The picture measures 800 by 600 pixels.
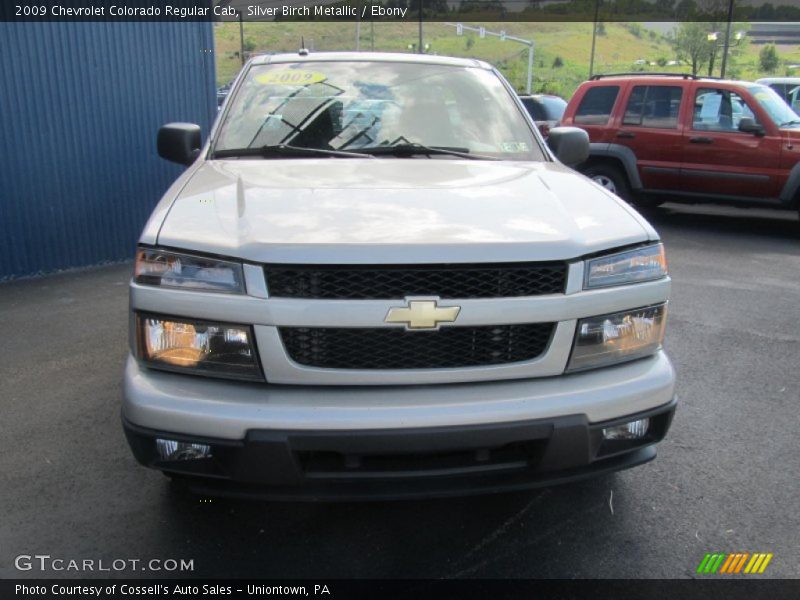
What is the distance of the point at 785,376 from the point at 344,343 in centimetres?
326

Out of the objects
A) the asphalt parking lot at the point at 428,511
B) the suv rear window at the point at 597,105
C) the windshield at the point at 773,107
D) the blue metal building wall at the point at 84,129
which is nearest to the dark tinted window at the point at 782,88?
the windshield at the point at 773,107

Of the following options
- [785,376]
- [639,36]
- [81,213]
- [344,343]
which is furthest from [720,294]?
[639,36]

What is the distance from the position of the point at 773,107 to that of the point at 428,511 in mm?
7841

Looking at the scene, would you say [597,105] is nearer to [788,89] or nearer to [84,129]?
[84,129]

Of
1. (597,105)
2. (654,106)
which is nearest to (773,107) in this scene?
(654,106)

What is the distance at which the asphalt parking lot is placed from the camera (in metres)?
2.53

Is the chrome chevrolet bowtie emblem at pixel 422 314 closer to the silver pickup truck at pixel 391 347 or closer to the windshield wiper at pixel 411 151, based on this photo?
the silver pickup truck at pixel 391 347

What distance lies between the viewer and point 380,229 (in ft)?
7.46

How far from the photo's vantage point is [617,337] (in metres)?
2.37

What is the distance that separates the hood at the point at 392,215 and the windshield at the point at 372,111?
367 millimetres

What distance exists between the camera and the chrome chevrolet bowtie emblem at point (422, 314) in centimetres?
215

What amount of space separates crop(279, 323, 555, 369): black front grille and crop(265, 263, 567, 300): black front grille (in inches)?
4.3

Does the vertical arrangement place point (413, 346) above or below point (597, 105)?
below

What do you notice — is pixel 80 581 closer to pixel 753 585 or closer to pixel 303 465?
pixel 303 465
